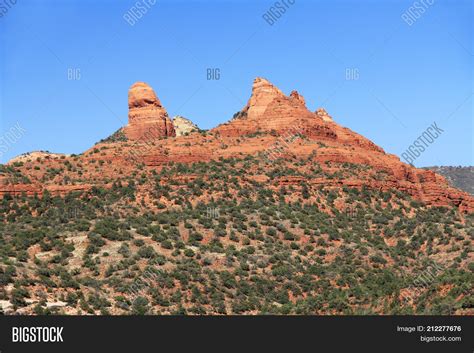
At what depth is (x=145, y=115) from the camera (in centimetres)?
10119

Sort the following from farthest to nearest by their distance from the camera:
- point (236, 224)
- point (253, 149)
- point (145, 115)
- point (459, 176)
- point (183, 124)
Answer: point (459, 176) < point (183, 124) < point (145, 115) < point (253, 149) < point (236, 224)

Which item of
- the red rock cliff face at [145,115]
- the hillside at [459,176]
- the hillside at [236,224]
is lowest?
the hillside at [236,224]

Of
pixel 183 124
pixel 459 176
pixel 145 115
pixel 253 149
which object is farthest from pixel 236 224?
pixel 459 176

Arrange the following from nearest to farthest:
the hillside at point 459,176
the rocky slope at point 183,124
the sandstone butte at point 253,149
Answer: the sandstone butte at point 253,149
the rocky slope at point 183,124
the hillside at point 459,176

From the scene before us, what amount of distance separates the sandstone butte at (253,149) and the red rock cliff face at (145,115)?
0.35 ft

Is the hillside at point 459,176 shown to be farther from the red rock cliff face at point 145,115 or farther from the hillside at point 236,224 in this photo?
the red rock cliff face at point 145,115

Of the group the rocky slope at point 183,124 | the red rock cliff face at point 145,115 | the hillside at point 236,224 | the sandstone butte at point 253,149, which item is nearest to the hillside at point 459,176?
the rocky slope at point 183,124

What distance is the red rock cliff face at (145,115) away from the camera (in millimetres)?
99994

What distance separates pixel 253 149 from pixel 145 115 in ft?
55.8

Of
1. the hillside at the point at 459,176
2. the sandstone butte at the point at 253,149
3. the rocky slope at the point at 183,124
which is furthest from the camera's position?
the hillside at the point at 459,176

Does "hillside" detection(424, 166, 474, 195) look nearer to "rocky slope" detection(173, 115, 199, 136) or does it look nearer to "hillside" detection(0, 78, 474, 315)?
"rocky slope" detection(173, 115, 199, 136)

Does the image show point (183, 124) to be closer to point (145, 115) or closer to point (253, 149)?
point (145, 115)

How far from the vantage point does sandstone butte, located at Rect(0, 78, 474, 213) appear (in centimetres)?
8400
